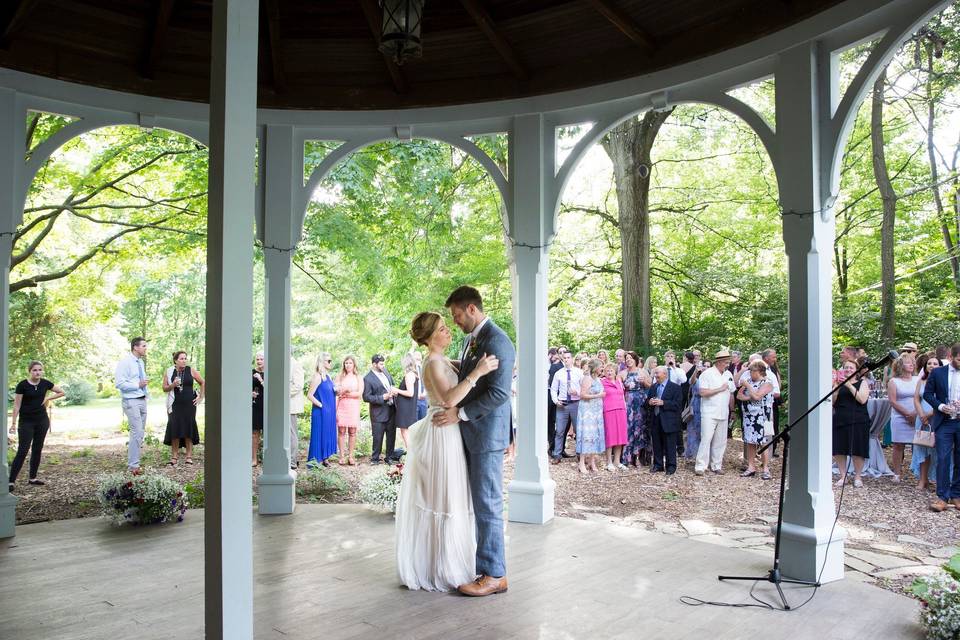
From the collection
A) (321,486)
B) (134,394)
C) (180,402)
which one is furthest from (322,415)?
(134,394)

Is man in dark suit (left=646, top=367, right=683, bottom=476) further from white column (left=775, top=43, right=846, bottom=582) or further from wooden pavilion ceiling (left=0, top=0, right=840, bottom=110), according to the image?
wooden pavilion ceiling (left=0, top=0, right=840, bottom=110)

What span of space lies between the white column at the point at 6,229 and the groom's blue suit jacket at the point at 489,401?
399 centimetres

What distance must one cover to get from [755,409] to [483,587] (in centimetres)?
593

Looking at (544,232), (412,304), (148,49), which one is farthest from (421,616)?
(412,304)

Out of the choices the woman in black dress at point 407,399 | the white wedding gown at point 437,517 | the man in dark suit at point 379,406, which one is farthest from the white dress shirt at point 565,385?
the white wedding gown at point 437,517

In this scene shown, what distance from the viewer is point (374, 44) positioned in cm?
614

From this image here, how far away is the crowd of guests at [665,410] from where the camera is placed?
9234 millimetres

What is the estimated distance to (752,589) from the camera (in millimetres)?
4566

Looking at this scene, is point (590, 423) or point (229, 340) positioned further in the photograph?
point (590, 423)

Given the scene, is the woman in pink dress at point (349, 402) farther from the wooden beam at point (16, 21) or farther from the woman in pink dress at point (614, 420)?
the wooden beam at point (16, 21)

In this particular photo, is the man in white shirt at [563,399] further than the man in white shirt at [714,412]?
Yes

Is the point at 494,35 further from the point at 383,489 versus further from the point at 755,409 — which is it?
the point at 755,409

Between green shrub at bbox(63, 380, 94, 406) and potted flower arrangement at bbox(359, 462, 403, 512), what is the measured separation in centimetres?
1379

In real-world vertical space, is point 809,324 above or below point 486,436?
above
